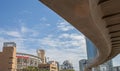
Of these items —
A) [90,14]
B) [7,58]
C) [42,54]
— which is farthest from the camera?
[42,54]

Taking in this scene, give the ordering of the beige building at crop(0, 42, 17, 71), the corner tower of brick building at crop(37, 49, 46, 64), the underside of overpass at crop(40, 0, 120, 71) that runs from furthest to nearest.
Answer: the corner tower of brick building at crop(37, 49, 46, 64), the beige building at crop(0, 42, 17, 71), the underside of overpass at crop(40, 0, 120, 71)

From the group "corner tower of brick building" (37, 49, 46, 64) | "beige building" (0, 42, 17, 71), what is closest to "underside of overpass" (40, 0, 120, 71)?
"beige building" (0, 42, 17, 71)

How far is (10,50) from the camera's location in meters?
79.8

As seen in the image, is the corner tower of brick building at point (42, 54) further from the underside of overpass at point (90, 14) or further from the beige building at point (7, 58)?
the underside of overpass at point (90, 14)

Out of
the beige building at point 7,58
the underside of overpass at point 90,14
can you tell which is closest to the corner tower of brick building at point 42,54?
the beige building at point 7,58

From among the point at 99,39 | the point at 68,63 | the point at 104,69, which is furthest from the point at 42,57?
the point at 99,39

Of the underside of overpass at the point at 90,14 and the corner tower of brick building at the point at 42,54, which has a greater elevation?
the corner tower of brick building at the point at 42,54

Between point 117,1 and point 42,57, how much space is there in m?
111

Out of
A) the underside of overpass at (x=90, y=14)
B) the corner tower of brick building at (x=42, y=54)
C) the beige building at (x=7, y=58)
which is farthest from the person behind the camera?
the corner tower of brick building at (x=42, y=54)

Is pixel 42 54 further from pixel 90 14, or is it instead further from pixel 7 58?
pixel 90 14

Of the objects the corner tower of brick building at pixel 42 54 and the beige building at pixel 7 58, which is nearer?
the beige building at pixel 7 58

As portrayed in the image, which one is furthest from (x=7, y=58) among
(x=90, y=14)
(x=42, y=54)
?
(x=90, y=14)

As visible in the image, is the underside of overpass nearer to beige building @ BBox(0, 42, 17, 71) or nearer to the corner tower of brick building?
beige building @ BBox(0, 42, 17, 71)

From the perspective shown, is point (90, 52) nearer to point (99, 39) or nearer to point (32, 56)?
point (32, 56)
